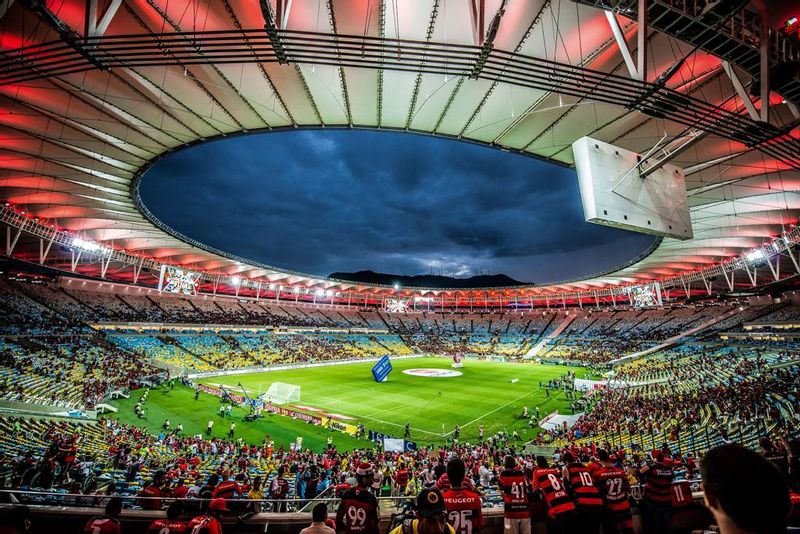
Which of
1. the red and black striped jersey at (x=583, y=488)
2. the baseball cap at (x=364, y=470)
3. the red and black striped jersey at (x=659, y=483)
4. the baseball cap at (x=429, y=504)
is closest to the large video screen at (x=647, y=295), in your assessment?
the red and black striped jersey at (x=659, y=483)

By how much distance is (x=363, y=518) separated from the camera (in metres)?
4.54

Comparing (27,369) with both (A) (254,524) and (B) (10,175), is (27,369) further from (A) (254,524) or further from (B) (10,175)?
(A) (254,524)

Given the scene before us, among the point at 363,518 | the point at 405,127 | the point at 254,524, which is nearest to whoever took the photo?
the point at 363,518

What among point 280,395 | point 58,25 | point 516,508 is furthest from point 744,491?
point 280,395

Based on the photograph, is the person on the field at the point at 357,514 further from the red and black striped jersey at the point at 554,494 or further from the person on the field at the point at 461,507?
the red and black striped jersey at the point at 554,494

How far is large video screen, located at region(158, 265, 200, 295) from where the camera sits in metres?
37.6

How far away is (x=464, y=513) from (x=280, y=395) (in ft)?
85.0

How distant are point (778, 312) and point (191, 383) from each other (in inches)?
2520

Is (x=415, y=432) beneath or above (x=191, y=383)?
beneath

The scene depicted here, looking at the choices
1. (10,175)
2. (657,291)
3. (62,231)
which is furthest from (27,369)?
(657,291)

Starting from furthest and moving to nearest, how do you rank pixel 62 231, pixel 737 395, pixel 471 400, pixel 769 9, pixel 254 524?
1. pixel 471 400
2. pixel 62 231
3. pixel 737 395
4. pixel 769 9
5. pixel 254 524

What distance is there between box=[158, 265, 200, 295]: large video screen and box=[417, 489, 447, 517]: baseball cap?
41.8 m

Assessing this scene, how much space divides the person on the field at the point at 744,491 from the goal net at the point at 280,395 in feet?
92.5

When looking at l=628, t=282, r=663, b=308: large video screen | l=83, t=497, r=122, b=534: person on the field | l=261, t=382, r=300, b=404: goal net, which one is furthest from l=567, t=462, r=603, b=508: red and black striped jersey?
l=628, t=282, r=663, b=308: large video screen
